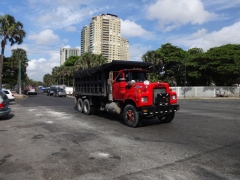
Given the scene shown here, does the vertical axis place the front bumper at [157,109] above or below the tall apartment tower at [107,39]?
below

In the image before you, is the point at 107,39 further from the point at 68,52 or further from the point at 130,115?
the point at 68,52

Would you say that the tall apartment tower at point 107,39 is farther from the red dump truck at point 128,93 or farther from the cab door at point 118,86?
the cab door at point 118,86

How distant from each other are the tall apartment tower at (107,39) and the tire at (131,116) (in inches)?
1503

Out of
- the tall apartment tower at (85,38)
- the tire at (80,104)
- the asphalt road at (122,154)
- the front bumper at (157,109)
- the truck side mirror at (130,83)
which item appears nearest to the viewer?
the asphalt road at (122,154)

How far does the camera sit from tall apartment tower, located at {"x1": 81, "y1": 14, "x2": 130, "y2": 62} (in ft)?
153

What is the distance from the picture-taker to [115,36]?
47.8m

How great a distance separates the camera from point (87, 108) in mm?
13477

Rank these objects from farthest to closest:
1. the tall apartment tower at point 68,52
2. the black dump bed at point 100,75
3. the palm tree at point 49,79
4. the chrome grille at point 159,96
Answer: the palm tree at point 49,79 < the tall apartment tower at point 68,52 < the black dump bed at point 100,75 < the chrome grille at point 159,96

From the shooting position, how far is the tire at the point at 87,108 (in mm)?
13172

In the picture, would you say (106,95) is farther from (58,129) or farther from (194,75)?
(194,75)

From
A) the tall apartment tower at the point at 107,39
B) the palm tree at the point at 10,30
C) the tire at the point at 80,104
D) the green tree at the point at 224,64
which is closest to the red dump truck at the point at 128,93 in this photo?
the tire at the point at 80,104

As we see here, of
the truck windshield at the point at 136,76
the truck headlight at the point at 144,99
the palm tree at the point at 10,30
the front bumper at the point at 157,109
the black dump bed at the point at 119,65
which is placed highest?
the palm tree at the point at 10,30

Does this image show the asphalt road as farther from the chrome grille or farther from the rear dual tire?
the rear dual tire

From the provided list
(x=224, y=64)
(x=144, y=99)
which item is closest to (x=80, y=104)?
(x=144, y=99)
